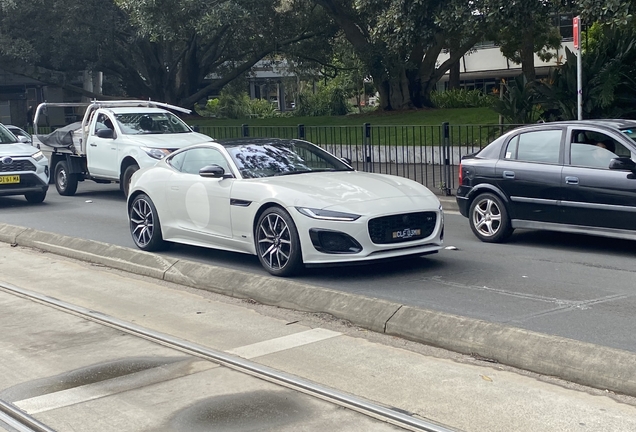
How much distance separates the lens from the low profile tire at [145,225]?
11336 millimetres

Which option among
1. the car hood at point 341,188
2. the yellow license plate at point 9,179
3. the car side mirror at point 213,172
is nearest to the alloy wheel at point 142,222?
the car side mirror at point 213,172

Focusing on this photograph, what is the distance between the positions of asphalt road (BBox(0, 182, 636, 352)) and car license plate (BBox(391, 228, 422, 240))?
47 cm

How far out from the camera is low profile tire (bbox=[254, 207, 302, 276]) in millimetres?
9266

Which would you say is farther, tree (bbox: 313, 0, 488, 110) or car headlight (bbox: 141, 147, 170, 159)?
tree (bbox: 313, 0, 488, 110)

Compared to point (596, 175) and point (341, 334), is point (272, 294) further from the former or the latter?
point (596, 175)

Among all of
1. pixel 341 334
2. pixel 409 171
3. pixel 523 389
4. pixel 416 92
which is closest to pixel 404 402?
pixel 523 389

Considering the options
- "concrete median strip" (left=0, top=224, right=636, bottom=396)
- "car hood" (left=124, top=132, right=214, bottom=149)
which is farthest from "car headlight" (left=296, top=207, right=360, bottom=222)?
"car hood" (left=124, top=132, right=214, bottom=149)

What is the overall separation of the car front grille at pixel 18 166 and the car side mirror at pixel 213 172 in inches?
322

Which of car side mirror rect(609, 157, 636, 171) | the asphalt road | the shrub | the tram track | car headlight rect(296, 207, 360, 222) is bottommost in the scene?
the tram track

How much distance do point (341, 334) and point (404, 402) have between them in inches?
69.2

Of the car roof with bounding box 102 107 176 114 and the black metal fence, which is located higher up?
the car roof with bounding box 102 107 176 114

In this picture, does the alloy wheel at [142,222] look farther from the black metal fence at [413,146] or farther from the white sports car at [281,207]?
the black metal fence at [413,146]

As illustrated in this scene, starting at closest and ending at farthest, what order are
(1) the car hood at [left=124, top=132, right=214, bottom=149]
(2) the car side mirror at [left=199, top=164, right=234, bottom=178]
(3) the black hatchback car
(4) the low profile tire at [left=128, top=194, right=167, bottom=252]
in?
(2) the car side mirror at [left=199, top=164, right=234, bottom=178] → (3) the black hatchback car → (4) the low profile tire at [left=128, top=194, right=167, bottom=252] → (1) the car hood at [left=124, top=132, right=214, bottom=149]

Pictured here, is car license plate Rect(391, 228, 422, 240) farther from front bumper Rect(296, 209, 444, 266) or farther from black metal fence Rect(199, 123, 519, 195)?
black metal fence Rect(199, 123, 519, 195)
